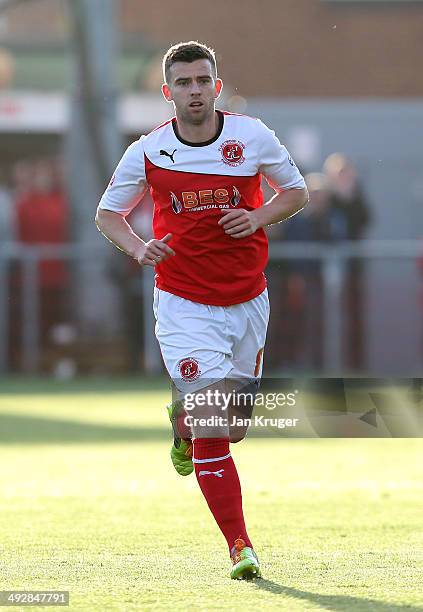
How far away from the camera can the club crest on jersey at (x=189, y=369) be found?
6465mm

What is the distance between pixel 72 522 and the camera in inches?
300

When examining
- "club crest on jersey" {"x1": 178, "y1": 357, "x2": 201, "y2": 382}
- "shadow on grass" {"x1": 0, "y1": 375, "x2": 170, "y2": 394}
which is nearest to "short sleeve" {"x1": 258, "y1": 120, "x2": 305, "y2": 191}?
"club crest on jersey" {"x1": 178, "y1": 357, "x2": 201, "y2": 382}

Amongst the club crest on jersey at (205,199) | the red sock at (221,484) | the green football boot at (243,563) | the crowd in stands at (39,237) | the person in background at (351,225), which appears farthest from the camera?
the crowd in stands at (39,237)

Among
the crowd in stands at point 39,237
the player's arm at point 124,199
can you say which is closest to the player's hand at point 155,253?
the player's arm at point 124,199

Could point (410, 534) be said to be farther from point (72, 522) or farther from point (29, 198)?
point (29, 198)

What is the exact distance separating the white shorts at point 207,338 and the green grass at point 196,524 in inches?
28.9

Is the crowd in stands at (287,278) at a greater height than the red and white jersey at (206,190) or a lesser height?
lesser

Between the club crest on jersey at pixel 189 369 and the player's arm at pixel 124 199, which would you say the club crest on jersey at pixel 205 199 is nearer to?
the player's arm at pixel 124 199

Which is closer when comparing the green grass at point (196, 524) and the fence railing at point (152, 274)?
the green grass at point (196, 524)

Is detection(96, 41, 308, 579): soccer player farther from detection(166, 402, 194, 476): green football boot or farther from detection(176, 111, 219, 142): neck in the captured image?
detection(166, 402, 194, 476): green football boot

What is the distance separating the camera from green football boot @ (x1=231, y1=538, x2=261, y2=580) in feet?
19.7

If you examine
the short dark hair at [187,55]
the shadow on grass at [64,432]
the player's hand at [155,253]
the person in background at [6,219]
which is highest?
the short dark hair at [187,55]

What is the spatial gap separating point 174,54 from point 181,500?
9.16 ft

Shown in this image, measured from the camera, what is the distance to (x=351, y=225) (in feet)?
59.6
